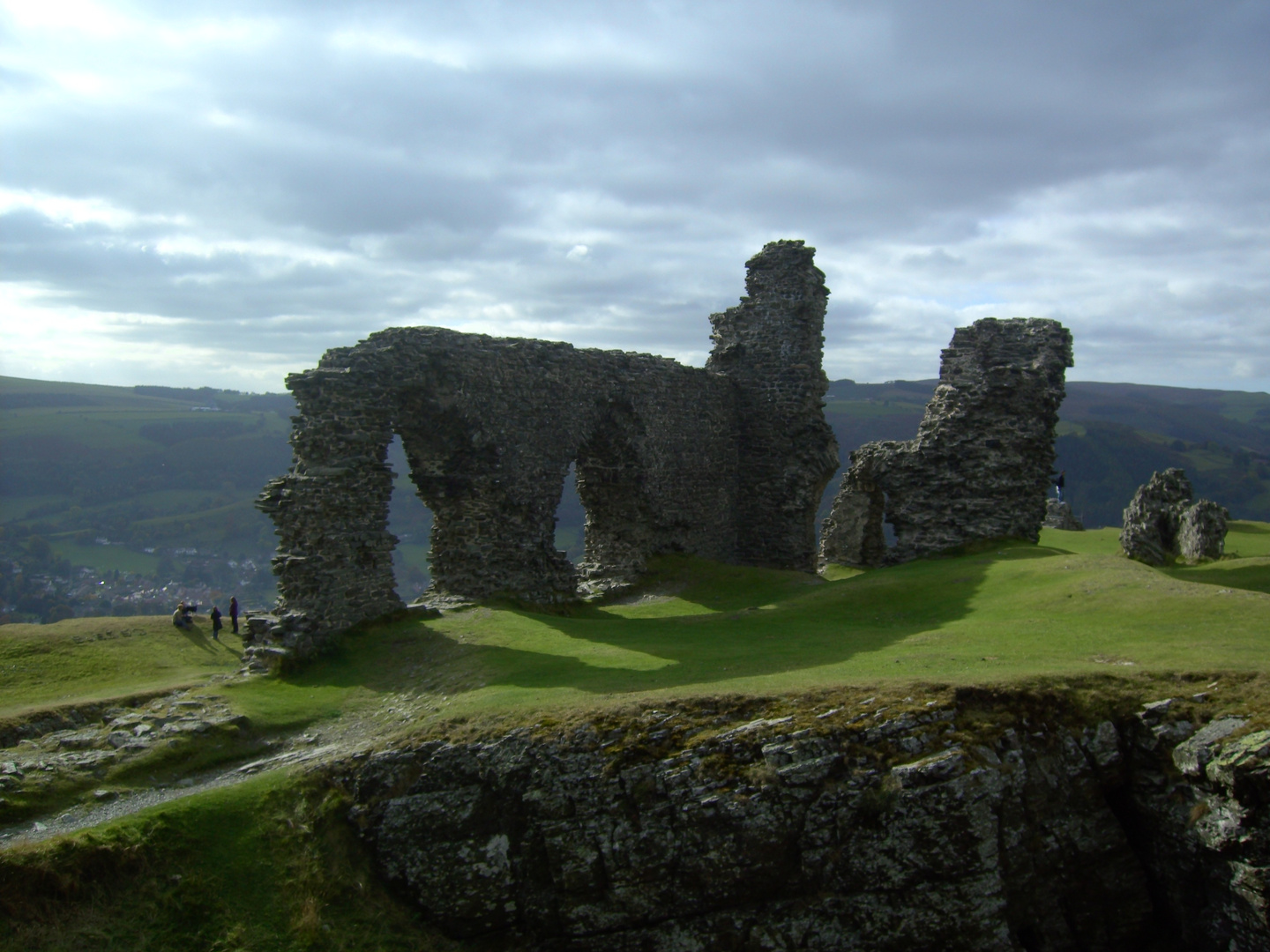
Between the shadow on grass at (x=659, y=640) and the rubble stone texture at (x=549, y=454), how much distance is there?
158 cm

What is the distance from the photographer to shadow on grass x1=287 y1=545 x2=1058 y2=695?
552 inches

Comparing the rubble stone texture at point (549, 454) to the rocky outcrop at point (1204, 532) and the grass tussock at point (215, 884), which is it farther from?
the rocky outcrop at point (1204, 532)

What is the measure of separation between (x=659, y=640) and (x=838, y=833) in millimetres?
7377

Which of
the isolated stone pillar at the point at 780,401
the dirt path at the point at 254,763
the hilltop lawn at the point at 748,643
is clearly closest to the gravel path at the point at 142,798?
the dirt path at the point at 254,763

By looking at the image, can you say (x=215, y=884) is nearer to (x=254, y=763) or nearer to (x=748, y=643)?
(x=254, y=763)

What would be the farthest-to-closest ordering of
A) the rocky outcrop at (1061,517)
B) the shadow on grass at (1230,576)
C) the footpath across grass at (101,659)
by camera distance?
the rocky outcrop at (1061,517) → the shadow on grass at (1230,576) → the footpath across grass at (101,659)

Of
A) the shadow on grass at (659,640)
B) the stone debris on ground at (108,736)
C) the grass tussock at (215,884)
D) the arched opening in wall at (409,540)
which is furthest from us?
the arched opening in wall at (409,540)

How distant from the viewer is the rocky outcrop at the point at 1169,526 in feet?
78.7

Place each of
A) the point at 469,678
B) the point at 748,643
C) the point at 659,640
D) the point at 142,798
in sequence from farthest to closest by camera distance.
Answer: the point at 659,640 → the point at 748,643 → the point at 469,678 → the point at 142,798

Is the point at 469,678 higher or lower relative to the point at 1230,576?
lower

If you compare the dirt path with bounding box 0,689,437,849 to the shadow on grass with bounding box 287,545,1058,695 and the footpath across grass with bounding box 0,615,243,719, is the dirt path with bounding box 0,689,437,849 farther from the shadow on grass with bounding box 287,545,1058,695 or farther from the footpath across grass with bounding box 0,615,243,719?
the footpath across grass with bounding box 0,615,243,719

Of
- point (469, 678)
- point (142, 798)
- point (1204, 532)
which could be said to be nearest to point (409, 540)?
point (1204, 532)

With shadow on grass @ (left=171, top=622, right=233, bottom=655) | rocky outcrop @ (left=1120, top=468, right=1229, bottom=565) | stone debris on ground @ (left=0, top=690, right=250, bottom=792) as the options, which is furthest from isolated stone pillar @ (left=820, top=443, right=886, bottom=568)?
stone debris on ground @ (left=0, top=690, right=250, bottom=792)

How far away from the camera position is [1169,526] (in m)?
25.1
